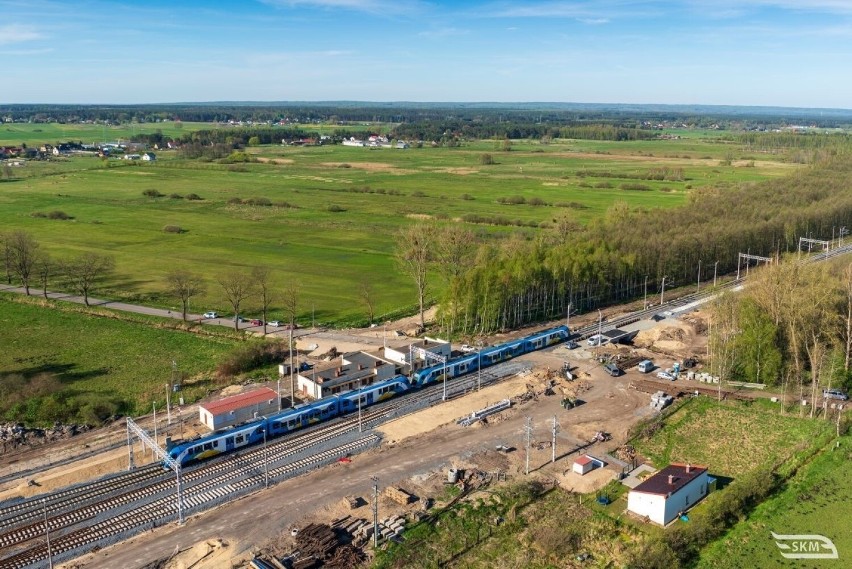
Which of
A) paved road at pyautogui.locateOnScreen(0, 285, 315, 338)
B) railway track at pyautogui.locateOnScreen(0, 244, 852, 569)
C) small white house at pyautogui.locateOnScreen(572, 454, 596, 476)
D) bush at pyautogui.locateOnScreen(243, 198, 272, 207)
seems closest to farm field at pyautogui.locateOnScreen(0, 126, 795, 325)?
bush at pyautogui.locateOnScreen(243, 198, 272, 207)

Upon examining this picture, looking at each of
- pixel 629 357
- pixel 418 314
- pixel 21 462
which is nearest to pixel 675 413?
pixel 629 357

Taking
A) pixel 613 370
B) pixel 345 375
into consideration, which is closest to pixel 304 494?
pixel 345 375

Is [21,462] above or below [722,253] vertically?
below

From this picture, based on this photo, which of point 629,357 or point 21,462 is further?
point 629,357

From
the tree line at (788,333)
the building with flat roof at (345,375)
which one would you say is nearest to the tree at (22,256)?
the building with flat roof at (345,375)

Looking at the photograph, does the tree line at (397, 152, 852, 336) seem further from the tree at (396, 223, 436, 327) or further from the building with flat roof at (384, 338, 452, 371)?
the building with flat roof at (384, 338, 452, 371)

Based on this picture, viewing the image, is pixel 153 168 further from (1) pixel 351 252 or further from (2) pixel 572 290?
(2) pixel 572 290

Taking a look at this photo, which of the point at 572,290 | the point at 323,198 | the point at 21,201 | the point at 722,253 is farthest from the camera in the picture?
the point at 323,198

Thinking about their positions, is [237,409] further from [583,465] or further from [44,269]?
[44,269]
